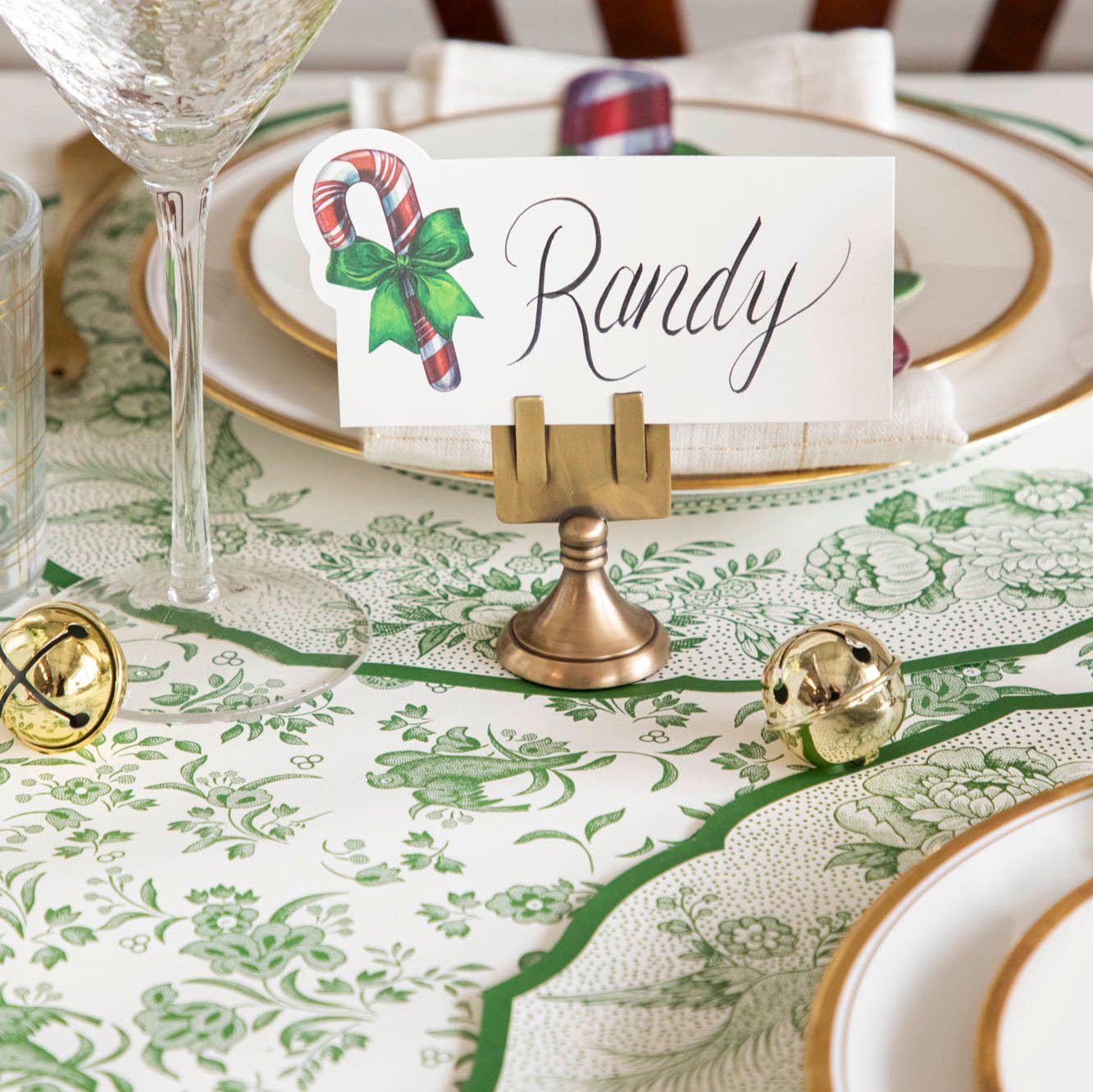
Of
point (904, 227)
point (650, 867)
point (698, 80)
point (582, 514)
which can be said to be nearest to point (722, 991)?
point (650, 867)

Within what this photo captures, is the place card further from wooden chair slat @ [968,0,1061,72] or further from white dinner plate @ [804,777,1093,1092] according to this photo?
wooden chair slat @ [968,0,1061,72]

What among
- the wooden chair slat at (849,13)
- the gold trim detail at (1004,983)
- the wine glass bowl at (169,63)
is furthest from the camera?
the wooden chair slat at (849,13)

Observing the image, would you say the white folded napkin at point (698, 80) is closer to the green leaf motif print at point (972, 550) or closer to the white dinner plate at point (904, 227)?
the white dinner plate at point (904, 227)

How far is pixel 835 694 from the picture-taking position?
48 cm

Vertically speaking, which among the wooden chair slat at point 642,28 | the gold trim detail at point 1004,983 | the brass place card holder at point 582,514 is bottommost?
the gold trim detail at point 1004,983

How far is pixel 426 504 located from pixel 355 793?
0.66 feet

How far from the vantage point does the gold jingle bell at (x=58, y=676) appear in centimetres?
48

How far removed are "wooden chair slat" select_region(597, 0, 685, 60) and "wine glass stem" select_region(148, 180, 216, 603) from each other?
31.8 inches

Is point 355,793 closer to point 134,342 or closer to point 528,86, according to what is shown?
point 134,342

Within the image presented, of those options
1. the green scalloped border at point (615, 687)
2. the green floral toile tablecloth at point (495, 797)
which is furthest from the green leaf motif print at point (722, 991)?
the green scalloped border at point (615, 687)

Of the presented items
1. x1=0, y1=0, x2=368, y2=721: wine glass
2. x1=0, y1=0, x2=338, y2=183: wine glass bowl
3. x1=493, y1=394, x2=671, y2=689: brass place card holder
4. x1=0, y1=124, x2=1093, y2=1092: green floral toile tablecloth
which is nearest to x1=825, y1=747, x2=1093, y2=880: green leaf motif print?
x1=0, y1=124, x2=1093, y2=1092: green floral toile tablecloth

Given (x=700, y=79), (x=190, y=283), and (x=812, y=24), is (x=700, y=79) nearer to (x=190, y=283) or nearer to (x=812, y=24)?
(x=812, y=24)

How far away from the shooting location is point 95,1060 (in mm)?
383

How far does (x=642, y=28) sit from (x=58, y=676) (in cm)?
96
